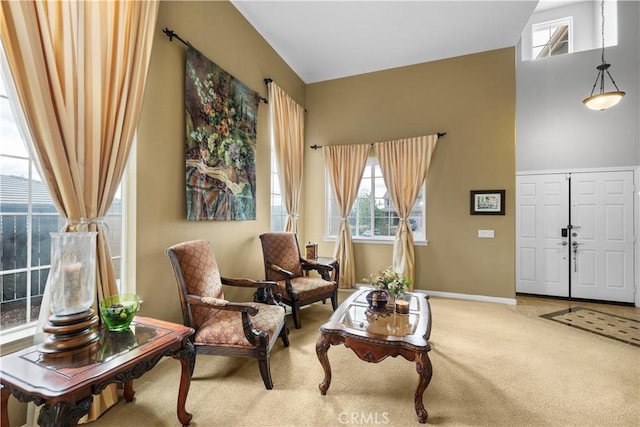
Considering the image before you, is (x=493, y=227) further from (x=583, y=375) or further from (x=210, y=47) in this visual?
(x=210, y=47)

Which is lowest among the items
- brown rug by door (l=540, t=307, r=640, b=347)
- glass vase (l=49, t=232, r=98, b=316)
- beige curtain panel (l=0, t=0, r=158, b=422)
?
brown rug by door (l=540, t=307, r=640, b=347)

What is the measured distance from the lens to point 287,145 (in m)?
4.27

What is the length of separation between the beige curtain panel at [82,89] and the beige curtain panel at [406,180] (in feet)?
11.5

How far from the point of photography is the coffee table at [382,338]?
169 cm

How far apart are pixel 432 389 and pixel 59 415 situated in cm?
214

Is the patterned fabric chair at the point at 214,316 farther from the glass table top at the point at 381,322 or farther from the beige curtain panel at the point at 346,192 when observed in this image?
the beige curtain panel at the point at 346,192

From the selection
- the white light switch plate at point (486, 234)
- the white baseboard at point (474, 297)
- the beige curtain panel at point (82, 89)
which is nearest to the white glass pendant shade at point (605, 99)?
the white light switch plate at point (486, 234)

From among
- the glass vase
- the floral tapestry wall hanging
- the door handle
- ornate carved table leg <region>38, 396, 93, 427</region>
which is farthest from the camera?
the door handle

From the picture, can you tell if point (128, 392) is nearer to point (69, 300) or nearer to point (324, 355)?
point (69, 300)

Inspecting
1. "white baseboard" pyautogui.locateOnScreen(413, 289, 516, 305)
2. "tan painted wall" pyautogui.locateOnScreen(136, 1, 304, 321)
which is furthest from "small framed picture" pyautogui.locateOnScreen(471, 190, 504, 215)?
"tan painted wall" pyautogui.locateOnScreen(136, 1, 304, 321)

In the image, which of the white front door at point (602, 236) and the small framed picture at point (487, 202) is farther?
the white front door at point (602, 236)

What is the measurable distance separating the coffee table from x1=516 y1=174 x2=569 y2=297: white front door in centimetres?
360

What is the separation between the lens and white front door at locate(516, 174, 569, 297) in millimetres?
4500

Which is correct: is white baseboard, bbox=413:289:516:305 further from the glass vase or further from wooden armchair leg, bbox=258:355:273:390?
the glass vase
